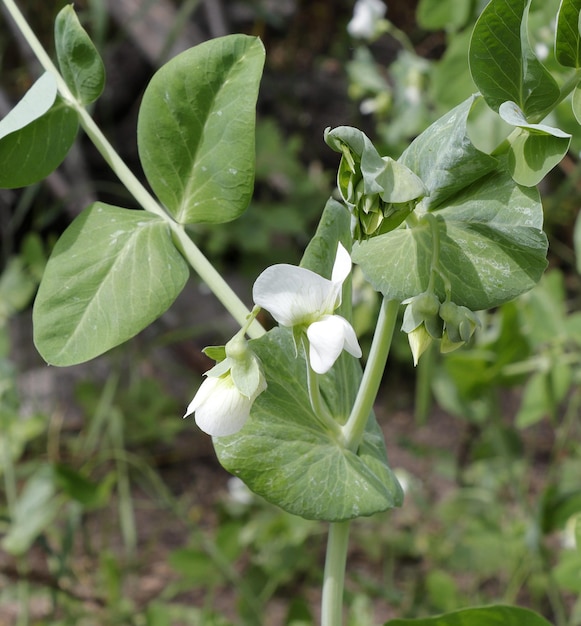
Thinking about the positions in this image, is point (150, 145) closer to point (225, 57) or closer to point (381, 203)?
point (225, 57)

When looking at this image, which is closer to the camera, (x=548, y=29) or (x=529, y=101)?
(x=529, y=101)

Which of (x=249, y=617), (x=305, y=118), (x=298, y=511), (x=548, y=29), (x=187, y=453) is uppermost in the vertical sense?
(x=298, y=511)

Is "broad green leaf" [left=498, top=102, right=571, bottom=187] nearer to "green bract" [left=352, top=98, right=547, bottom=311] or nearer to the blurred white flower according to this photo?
"green bract" [left=352, top=98, right=547, bottom=311]

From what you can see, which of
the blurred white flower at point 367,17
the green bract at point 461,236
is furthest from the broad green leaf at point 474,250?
the blurred white flower at point 367,17

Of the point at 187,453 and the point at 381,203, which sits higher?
the point at 381,203

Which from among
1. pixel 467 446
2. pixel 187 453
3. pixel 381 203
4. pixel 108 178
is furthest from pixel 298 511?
pixel 108 178

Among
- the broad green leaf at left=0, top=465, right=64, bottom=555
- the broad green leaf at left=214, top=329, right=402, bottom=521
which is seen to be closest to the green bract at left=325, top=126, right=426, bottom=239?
the broad green leaf at left=214, top=329, right=402, bottom=521

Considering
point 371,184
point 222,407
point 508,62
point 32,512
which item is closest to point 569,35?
point 508,62
